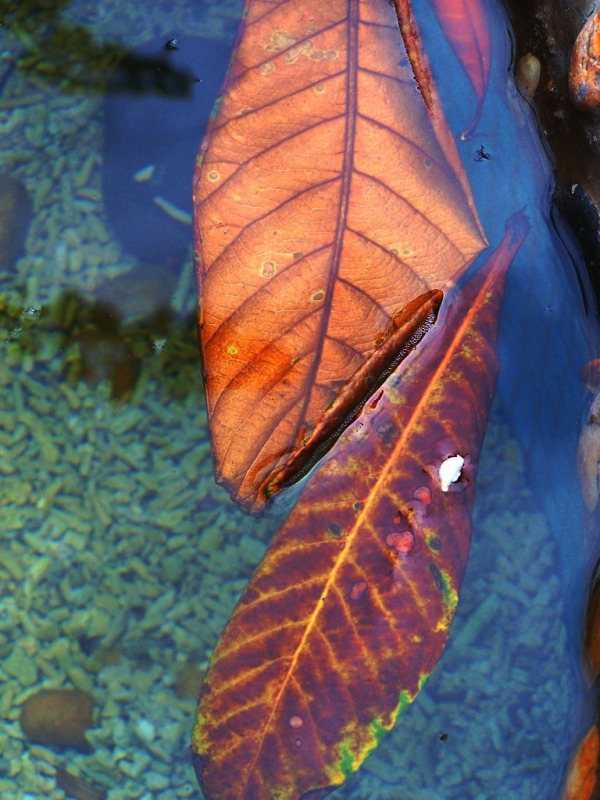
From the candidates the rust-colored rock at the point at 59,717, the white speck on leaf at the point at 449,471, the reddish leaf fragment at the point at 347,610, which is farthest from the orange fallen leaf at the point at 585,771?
the rust-colored rock at the point at 59,717

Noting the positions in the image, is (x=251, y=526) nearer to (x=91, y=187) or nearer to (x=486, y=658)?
(x=486, y=658)

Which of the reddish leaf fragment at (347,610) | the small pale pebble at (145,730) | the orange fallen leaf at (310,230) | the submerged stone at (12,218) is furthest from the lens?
A: the submerged stone at (12,218)

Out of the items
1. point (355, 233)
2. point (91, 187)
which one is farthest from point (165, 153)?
point (355, 233)

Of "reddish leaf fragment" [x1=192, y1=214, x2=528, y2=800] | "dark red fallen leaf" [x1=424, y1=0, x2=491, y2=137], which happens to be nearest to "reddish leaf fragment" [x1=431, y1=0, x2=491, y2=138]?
"dark red fallen leaf" [x1=424, y1=0, x2=491, y2=137]

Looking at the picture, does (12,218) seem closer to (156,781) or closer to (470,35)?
(470,35)

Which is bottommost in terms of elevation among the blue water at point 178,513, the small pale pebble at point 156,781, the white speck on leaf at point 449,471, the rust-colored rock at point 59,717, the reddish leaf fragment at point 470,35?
the rust-colored rock at point 59,717

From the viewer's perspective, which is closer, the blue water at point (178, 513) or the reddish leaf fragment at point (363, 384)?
the reddish leaf fragment at point (363, 384)

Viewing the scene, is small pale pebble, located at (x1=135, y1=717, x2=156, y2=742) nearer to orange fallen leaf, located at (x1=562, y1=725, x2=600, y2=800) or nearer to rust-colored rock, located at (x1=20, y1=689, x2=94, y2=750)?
rust-colored rock, located at (x1=20, y1=689, x2=94, y2=750)

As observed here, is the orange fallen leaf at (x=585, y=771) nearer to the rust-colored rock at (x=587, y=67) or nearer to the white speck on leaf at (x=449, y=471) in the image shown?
the white speck on leaf at (x=449, y=471)
